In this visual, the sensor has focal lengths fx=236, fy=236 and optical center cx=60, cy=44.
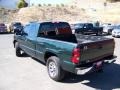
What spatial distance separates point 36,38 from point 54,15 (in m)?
48.7

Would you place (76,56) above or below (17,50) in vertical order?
above

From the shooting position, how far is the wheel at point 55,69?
7.36 m

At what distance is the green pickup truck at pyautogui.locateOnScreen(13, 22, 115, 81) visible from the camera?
6.68 meters

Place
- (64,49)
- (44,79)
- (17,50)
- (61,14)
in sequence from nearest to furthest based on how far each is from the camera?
(64,49) → (44,79) → (17,50) → (61,14)

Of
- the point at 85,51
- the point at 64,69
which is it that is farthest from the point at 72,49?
the point at 64,69

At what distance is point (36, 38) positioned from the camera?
8773 millimetres

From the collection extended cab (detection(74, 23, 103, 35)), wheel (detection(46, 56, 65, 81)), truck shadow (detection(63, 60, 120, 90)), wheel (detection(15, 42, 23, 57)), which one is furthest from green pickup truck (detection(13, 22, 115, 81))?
extended cab (detection(74, 23, 103, 35))

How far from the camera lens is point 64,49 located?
6.95 meters

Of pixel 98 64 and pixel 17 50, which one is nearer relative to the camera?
pixel 98 64

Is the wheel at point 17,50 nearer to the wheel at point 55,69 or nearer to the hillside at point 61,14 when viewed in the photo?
the wheel at point 55,69

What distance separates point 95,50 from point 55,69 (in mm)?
1433

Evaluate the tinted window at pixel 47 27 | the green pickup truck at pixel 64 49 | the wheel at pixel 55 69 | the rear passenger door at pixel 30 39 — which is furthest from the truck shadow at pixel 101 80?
the tinted window at pixel 47 27

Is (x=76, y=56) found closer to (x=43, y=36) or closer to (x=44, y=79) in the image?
(x=44, y=79)

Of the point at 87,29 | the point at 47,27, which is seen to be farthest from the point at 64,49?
the point at 87,29
